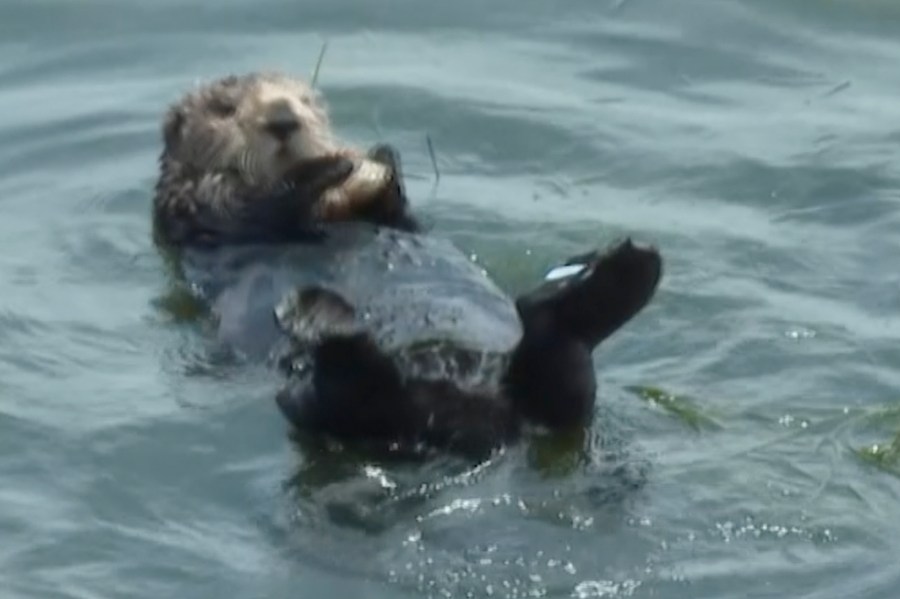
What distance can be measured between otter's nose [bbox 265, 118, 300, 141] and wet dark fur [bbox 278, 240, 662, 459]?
4.77 feet

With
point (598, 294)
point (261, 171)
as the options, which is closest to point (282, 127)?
point (261, 171)

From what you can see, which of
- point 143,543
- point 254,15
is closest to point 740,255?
point 143,543

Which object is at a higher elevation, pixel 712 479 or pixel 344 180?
pixel 344 180

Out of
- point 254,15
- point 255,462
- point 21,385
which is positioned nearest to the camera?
point 255,462

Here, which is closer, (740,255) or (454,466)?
(454,466)

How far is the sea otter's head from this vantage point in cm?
764

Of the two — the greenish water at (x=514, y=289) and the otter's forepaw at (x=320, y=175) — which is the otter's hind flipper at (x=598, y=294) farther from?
the otter's forepaw at (x=320, y=175)

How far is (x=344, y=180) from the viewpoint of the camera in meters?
7.46

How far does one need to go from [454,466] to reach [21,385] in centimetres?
154

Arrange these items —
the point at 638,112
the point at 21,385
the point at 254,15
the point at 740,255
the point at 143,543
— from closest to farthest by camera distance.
Result: 1. the point at 143,543
2. the point at 21,385
3. the point at 740,255
4. the point at 638,112
5. the point at 254,15

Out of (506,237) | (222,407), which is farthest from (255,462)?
(506,237)

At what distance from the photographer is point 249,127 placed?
7750 mm

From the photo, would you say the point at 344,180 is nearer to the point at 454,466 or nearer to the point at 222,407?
the point at 222,407

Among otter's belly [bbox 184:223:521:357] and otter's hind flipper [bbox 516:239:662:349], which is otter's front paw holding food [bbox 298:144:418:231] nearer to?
otter's belly [bbox 184:223:521:357]
